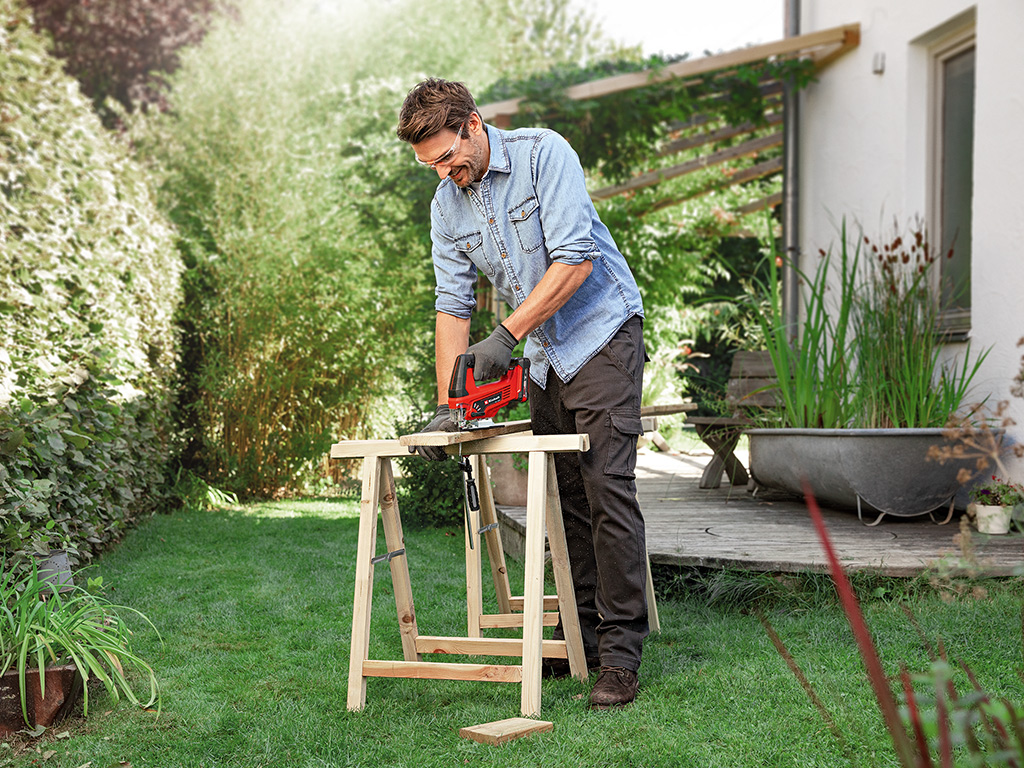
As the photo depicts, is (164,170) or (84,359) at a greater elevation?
(164,170)

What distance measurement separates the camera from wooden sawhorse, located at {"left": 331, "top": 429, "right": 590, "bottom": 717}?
2.16 metres

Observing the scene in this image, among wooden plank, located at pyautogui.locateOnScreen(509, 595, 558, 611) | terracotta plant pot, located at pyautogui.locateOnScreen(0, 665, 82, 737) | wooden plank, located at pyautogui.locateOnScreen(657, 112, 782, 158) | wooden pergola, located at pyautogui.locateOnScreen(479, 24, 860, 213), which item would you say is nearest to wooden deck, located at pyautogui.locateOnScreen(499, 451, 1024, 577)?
wooden plank, located at pyautogui.locateOnScreen(509, 595, 558, 611)

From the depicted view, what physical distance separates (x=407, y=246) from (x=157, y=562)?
376 centimetres

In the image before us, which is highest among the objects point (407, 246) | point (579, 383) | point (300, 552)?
point (407, 246)

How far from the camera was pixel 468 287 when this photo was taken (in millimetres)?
2539

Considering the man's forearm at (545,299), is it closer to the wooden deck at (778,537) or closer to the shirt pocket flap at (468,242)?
the shirt pocket flap at (468,242)

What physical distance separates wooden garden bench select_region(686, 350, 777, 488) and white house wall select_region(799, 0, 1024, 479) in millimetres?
999

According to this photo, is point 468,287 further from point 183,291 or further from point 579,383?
point 183,291

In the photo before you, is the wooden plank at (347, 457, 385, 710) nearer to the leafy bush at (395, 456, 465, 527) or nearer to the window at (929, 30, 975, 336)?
the leafy bush at (395, 456, 465, 527)

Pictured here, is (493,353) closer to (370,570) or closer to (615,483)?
(615,483)


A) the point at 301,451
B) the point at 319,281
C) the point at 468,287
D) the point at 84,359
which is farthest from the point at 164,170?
the point at 468,287

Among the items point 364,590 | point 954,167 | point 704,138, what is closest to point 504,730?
point 364,590

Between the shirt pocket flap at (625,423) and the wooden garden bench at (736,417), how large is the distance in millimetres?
2091

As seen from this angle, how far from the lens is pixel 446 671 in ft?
7.34
